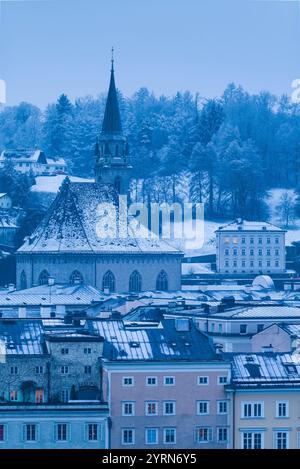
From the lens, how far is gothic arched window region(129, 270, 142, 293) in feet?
178

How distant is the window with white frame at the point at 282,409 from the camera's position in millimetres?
26203

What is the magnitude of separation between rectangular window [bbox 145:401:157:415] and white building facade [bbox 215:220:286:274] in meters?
35.2

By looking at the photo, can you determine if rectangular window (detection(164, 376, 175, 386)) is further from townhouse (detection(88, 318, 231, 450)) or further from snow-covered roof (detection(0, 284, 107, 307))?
snow-covered roof (detection(0, 284, 107, 307))

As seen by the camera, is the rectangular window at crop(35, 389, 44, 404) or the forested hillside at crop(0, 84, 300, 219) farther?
the forested hillside at crop(0, 84, 300, 219)

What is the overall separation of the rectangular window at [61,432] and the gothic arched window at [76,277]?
29064 mm

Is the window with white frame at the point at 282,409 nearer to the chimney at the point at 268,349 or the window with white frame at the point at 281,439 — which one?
the window with white frame at the point at 281,439

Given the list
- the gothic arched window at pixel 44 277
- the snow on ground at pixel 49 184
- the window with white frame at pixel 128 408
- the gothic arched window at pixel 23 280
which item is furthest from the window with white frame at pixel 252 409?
the snow on ground at pixel 49 184

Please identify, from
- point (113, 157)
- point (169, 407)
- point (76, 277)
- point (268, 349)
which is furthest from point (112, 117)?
point (169, 407)

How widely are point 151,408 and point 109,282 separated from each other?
28.6 m

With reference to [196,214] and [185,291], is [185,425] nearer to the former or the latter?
[185,291]

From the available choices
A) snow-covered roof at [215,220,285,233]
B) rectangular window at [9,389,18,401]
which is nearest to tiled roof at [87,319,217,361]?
rectangular window at [9,389,18,401]
